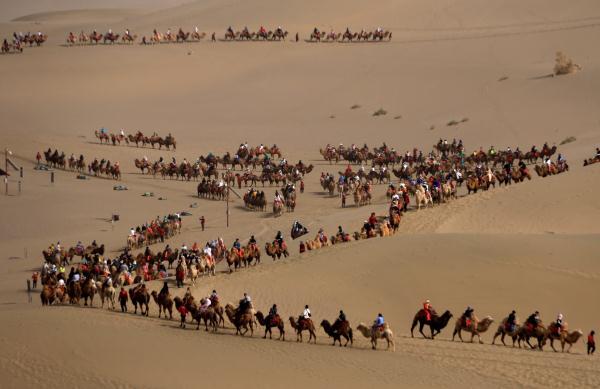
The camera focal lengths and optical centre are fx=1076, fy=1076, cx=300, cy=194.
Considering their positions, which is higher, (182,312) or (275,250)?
(275,250)

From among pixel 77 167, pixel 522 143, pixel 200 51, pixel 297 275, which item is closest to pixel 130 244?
pixel 297 275

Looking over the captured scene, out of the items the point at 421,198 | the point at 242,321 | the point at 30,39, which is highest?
the point at 30,39

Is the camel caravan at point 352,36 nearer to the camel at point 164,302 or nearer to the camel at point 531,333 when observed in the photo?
the camel at point 164,302

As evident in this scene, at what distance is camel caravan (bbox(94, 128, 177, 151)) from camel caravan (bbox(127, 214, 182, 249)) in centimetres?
1688

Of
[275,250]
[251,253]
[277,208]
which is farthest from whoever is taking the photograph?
[277,208]

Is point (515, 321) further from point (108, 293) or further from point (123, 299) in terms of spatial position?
point (108, 293)

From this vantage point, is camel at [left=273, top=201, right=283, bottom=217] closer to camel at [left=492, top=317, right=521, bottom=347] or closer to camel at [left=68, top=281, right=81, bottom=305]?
camel at [left=68, top=281, right=81, bottom=305]

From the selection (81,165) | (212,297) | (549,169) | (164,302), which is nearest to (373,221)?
(164,302)

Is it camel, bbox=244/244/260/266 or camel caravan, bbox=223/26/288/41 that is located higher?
camel caravan, bbox=223/26/288/41

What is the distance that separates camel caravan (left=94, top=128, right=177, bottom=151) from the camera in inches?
2240

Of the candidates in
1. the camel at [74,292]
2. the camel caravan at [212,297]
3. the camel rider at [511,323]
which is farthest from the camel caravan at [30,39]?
the camel rider at [511,323]

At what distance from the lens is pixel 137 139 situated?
57688mm

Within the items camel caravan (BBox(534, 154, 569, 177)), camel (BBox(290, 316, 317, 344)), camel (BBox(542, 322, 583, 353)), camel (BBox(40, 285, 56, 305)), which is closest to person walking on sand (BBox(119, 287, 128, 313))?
camel (BBox(40, 285, 56, 305))

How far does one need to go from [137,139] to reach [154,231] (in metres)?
19.8
